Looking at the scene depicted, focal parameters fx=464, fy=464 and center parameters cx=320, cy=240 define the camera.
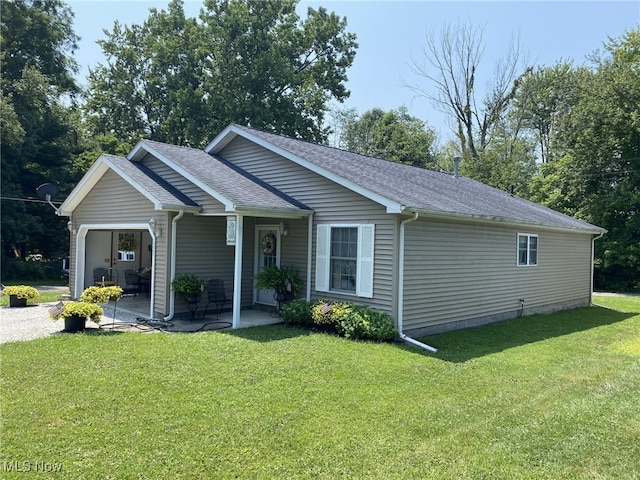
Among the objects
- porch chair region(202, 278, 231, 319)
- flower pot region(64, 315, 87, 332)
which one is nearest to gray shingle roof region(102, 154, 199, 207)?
porch chair region(202, 278, 231, 319)

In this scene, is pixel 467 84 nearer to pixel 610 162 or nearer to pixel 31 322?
pixel 610 162

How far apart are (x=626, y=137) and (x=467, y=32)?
41.8 ft

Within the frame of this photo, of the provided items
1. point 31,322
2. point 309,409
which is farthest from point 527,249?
point 31,322

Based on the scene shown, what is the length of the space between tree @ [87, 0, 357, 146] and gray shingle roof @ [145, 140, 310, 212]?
15670 millimetres

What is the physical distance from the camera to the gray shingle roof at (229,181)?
9.44 m

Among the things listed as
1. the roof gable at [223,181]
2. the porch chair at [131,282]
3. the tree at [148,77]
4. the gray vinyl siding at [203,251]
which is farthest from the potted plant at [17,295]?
the tree at [148,77]

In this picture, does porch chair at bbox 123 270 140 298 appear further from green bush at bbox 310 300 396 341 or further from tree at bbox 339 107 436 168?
tree at bbox 339 107 436 168

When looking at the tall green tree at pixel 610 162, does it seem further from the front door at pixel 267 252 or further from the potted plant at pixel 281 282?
the potted plant at pixel 281 282

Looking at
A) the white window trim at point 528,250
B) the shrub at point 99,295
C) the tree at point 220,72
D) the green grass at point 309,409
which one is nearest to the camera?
the green grass at point 309,409

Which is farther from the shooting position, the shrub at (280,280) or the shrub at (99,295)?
the shrub at (280,280)

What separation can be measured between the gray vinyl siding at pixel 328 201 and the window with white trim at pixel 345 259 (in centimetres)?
13

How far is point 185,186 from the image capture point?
10.7 metres

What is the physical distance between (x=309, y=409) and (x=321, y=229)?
5323 mm

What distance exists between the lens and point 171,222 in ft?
32.8
